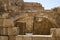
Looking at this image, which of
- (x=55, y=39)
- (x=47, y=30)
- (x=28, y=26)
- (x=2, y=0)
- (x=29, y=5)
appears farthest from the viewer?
(x=29, y=5)

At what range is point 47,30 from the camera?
10633 mm

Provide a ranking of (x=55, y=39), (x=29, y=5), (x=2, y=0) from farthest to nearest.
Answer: (x=29, y=5) → (x=2, y=0) → (x=55, y=39)

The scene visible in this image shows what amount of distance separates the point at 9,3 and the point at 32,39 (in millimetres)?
14971

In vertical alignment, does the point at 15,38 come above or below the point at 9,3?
below

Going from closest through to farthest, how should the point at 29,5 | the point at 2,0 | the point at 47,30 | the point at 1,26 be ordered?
the point at 1,26
the point at 47,30
the point at 2,0
the point at 29,5

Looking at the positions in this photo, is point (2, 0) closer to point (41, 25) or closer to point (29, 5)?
point (29, 5)

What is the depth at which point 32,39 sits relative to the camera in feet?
27.1

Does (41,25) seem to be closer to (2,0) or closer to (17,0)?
(2,0)

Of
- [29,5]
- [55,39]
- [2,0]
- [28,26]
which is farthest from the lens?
[29,5]

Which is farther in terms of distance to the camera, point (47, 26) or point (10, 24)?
point (47, 26)

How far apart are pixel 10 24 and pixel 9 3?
14460 millimetres

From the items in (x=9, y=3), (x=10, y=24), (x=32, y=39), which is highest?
(x=9, y=3)

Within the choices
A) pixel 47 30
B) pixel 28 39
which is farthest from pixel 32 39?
pixel 47 30

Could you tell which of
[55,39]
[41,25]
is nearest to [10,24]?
[55,39]
